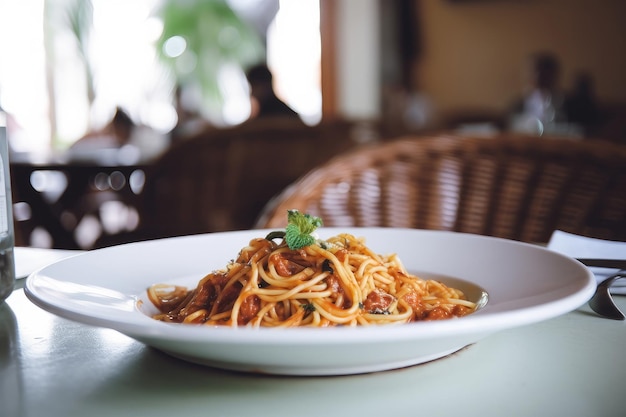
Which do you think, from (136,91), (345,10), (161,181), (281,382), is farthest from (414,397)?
(136,91)

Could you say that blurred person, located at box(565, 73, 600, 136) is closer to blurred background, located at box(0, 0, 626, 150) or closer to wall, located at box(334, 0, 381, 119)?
blurred background, located at box(0, 0, 626, 150)

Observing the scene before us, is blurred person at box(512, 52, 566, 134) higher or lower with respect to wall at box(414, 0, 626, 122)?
lower

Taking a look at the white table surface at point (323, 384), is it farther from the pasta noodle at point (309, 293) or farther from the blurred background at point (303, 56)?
the blurred background at point (303, 56)

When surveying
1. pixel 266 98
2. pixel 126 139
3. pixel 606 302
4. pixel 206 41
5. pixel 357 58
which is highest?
pixel 206 41

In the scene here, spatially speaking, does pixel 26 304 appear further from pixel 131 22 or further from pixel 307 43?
pixel 131 22

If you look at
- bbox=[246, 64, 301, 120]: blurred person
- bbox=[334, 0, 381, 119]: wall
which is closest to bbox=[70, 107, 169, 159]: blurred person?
bbox=[246, 64, 301, 120]: blurred person

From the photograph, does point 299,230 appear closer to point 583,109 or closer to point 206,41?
point 583,109

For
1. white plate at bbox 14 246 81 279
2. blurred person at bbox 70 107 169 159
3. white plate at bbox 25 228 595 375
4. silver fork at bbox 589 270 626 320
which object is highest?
white plate at bbox 25 228 595 375

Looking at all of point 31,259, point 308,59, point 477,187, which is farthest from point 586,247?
point 308,59
